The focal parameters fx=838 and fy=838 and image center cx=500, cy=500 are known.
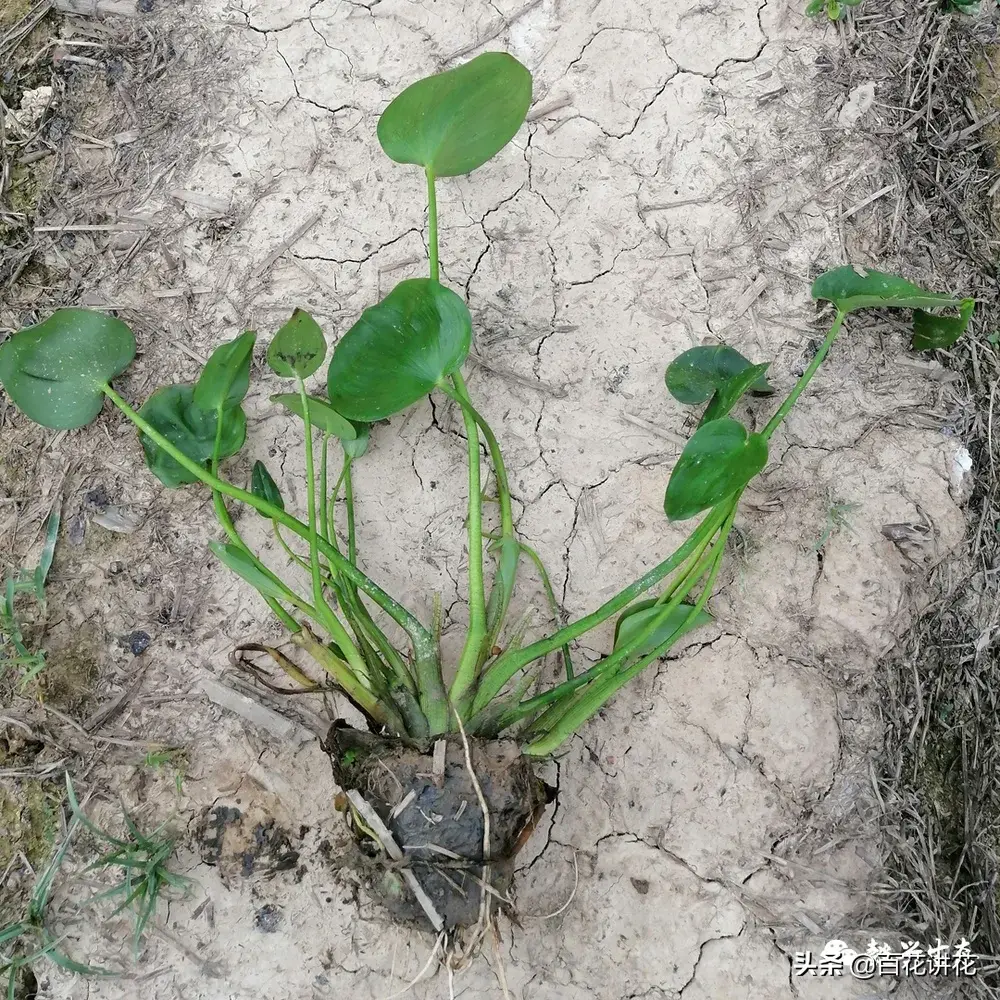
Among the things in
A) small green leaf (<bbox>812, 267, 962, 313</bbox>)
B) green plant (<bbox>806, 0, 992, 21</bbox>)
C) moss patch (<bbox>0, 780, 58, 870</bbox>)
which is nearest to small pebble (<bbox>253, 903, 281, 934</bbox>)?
moss patch (<bbox>0, 780, 58, 870</bbox>)

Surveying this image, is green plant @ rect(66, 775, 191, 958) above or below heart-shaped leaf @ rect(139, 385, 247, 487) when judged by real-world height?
below

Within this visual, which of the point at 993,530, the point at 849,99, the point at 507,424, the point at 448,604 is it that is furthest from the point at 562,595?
the point at 849,99

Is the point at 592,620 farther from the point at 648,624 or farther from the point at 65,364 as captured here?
the point at 65,364

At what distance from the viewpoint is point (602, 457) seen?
144 centimetres

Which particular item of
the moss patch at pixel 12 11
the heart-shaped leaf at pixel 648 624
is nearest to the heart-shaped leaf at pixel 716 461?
the heart-shaped leaf at pixel 648 624

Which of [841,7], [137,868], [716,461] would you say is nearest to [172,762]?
[137,868]

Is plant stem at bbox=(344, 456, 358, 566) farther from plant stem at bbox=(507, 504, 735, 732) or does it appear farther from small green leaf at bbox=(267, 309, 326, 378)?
plant stem at bbox=(507, 504, 735, 732)

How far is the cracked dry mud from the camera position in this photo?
131 centimetres

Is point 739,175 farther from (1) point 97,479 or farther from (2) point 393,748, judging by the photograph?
(1) point 97,479

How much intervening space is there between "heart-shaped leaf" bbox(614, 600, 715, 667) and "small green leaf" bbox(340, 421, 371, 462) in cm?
50

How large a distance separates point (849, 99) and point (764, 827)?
1.25 m

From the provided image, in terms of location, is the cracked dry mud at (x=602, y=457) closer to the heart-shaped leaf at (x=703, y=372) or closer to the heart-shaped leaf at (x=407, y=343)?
the heart-shaped leaf at (x=703, y=372)

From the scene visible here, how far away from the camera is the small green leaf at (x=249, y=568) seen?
125 centimetres

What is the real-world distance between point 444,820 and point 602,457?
0.64 m
